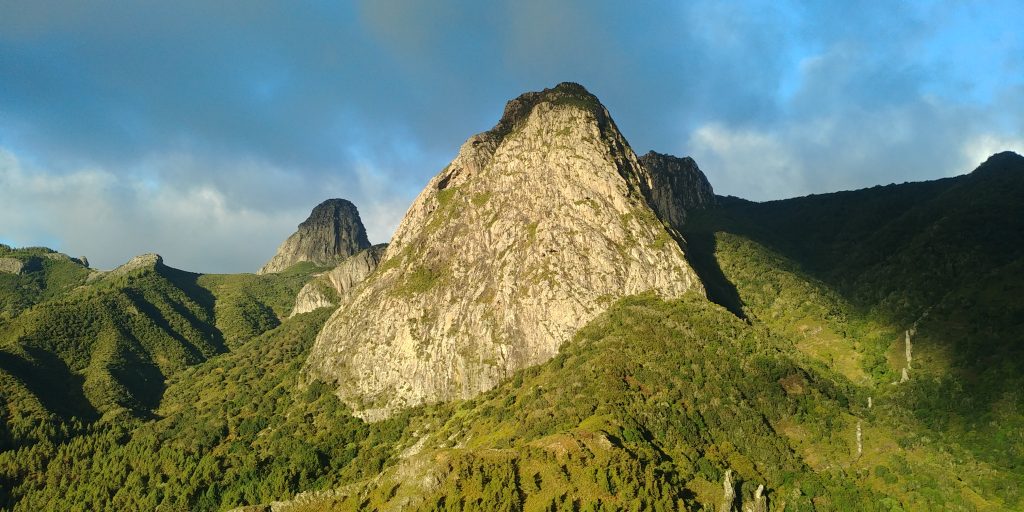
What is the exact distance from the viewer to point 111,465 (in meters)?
141

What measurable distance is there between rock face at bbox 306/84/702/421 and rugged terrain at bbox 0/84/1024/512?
2.34 feet

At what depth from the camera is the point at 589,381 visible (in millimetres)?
116438

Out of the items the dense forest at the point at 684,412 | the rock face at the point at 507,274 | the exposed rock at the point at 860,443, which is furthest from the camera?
the rock face at the point at 507,274

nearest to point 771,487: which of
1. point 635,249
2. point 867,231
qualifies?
point 635,249

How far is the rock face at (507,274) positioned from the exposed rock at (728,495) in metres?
61.7

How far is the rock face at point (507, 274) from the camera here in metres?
151

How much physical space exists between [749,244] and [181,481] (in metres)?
177

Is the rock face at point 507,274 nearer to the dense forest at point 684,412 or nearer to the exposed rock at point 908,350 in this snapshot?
the dense forest at point 684,412

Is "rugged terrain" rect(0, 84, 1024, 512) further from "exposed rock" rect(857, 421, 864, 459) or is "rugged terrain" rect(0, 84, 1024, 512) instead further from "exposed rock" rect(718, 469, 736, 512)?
"exposed rock" rect(857, 421, 864, 459)

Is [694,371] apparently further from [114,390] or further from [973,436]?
[114,390]

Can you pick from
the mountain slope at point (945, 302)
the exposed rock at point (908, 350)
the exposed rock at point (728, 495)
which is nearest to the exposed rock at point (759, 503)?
the exposed rock at point (728, 495)

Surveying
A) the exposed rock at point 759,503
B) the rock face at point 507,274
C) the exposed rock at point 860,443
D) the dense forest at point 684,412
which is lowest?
the exposed rock at point 759,503

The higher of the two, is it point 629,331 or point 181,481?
point 629,331

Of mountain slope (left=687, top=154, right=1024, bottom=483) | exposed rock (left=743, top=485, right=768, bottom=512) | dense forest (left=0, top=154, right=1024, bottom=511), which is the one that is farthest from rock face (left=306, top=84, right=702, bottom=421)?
exposed rock (left=743, top=485, right=768, bottom=512)
